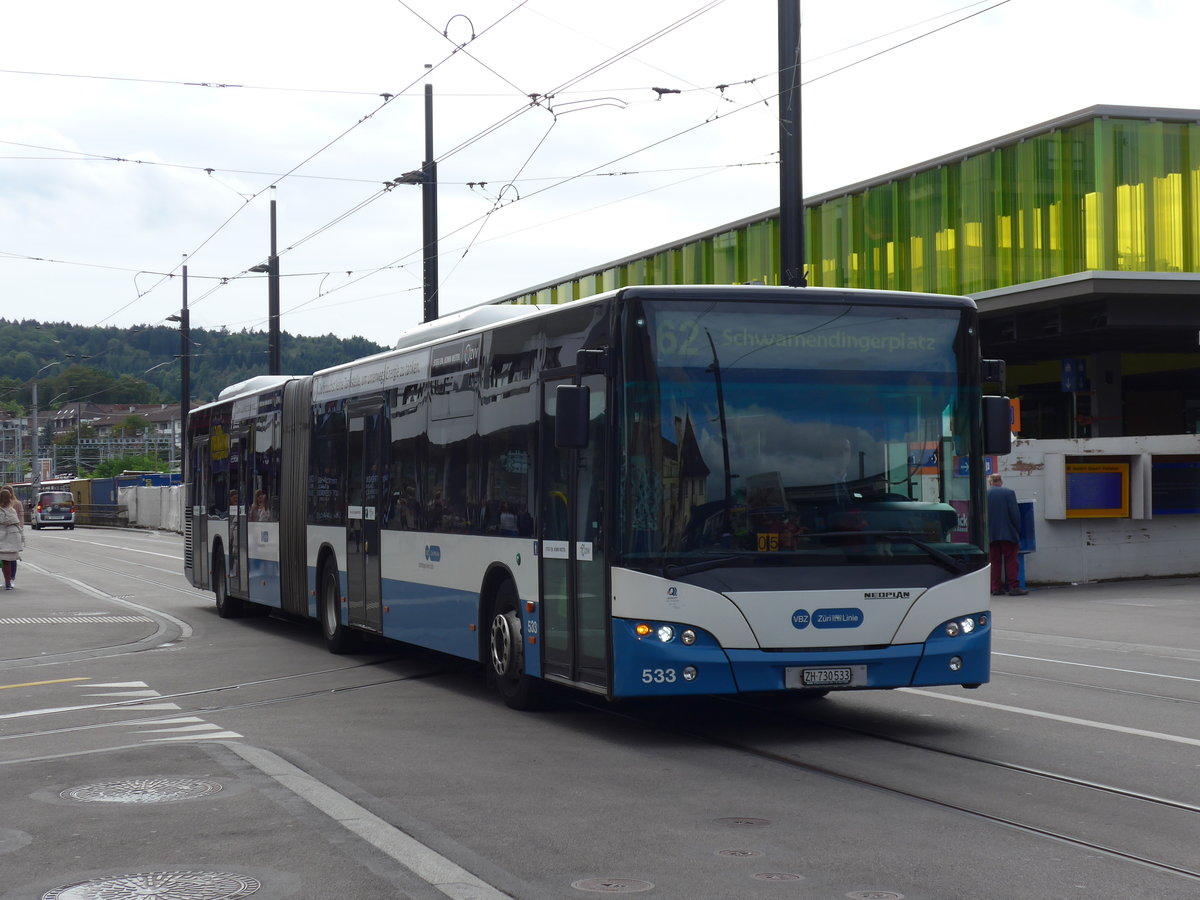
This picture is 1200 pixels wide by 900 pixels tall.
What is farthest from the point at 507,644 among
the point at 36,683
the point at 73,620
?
the point at 73,620

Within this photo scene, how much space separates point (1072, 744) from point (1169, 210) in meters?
22.0

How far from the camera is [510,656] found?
11.4 meters

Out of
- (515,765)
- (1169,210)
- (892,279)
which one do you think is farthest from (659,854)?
(892,279)

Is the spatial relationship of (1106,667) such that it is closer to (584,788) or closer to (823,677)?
(823,677)

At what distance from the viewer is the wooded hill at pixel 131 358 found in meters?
69.9

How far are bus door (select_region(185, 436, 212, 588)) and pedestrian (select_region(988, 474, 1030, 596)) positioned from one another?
10798 mm

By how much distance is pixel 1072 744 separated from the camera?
9.58 meters

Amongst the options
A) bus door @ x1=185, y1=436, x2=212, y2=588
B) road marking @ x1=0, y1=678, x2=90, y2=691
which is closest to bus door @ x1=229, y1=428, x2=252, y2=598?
bus door @ x1=185, y1=436, x2=212, y2=588

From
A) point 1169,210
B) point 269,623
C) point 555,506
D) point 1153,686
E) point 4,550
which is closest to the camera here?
point 555,506

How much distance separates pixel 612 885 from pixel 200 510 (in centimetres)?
1787

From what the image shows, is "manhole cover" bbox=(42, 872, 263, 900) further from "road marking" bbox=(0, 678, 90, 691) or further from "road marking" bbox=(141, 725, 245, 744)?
"road marking" bbox=(0, 678, 90, 691)

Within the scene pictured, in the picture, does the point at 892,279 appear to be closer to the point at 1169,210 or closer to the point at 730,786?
the point at 1169,210

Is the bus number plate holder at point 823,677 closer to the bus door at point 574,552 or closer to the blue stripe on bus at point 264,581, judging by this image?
the bus door at point 574,552

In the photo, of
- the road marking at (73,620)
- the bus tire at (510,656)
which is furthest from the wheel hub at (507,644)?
the road marking at (73,620)
